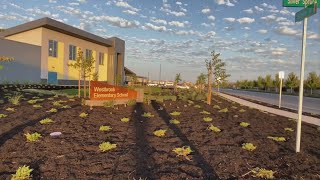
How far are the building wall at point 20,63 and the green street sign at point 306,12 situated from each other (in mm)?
28529

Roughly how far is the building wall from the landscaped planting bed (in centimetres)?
2332

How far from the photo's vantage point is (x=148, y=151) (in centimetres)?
599

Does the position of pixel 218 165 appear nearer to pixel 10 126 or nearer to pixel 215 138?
pixel 215 138

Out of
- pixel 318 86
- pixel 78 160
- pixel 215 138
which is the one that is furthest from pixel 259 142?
pixel 318 86

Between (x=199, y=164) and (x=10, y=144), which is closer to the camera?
(x=199, y=164)

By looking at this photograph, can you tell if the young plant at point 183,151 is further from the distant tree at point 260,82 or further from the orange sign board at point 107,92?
the distant tree at point 260,82

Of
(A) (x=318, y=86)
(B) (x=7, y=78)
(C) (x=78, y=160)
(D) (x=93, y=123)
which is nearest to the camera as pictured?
(C) (x=78, y=160)

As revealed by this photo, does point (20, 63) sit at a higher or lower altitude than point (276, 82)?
higher

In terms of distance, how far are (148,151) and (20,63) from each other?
96.4ft

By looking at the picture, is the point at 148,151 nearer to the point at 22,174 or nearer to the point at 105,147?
the point at 105,147

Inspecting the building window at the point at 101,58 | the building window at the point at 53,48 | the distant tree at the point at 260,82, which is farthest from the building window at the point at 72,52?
the distant tree at the point at 260,82

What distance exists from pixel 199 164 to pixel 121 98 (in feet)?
28.7

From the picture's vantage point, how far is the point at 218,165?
A: 5.25m

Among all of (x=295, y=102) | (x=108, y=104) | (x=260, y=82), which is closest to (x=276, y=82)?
(x=260, y=82)
